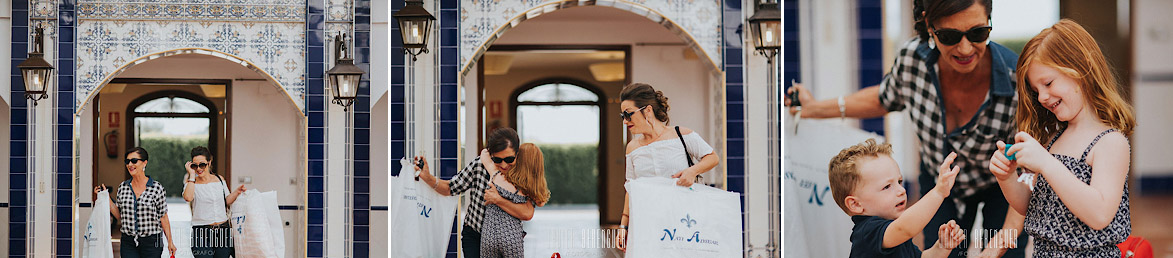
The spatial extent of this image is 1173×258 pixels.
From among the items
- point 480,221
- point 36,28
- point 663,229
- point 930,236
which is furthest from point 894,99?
point 36,28

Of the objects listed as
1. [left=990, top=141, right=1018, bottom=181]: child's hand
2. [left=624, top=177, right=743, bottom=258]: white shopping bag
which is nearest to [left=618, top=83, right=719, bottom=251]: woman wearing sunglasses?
[left=624, top=177, right=743, bottom=258]: white shopping bag

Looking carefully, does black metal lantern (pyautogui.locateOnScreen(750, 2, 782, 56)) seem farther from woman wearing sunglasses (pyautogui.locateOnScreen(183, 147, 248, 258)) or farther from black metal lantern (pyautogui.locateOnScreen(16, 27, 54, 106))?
black metal lantern (pyautogui.locateOnScreen(16, 27, 54, 106))

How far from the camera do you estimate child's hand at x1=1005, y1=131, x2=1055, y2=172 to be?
186 inches

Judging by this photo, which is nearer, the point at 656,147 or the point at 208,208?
the point at 656,147

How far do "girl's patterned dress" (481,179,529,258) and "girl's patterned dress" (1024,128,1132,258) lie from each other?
112 inches

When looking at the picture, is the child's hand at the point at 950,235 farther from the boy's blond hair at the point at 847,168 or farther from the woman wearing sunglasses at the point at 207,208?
the woman wearing sunglasses at the point at 207,208

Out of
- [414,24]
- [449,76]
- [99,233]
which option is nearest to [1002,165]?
[449,76]

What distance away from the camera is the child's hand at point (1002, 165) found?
486 centimetres

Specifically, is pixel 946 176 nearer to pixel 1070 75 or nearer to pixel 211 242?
pixel 1070 75

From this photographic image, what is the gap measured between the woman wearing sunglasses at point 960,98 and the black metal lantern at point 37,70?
→ 503 centimetres

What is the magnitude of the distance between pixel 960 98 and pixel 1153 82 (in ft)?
Result: 2.71

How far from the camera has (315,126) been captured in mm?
6637

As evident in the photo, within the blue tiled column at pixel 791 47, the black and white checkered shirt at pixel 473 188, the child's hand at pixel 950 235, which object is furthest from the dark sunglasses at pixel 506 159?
the child's hand at pixel 950 235

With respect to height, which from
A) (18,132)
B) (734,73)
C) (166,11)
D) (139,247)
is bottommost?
(139,247)
